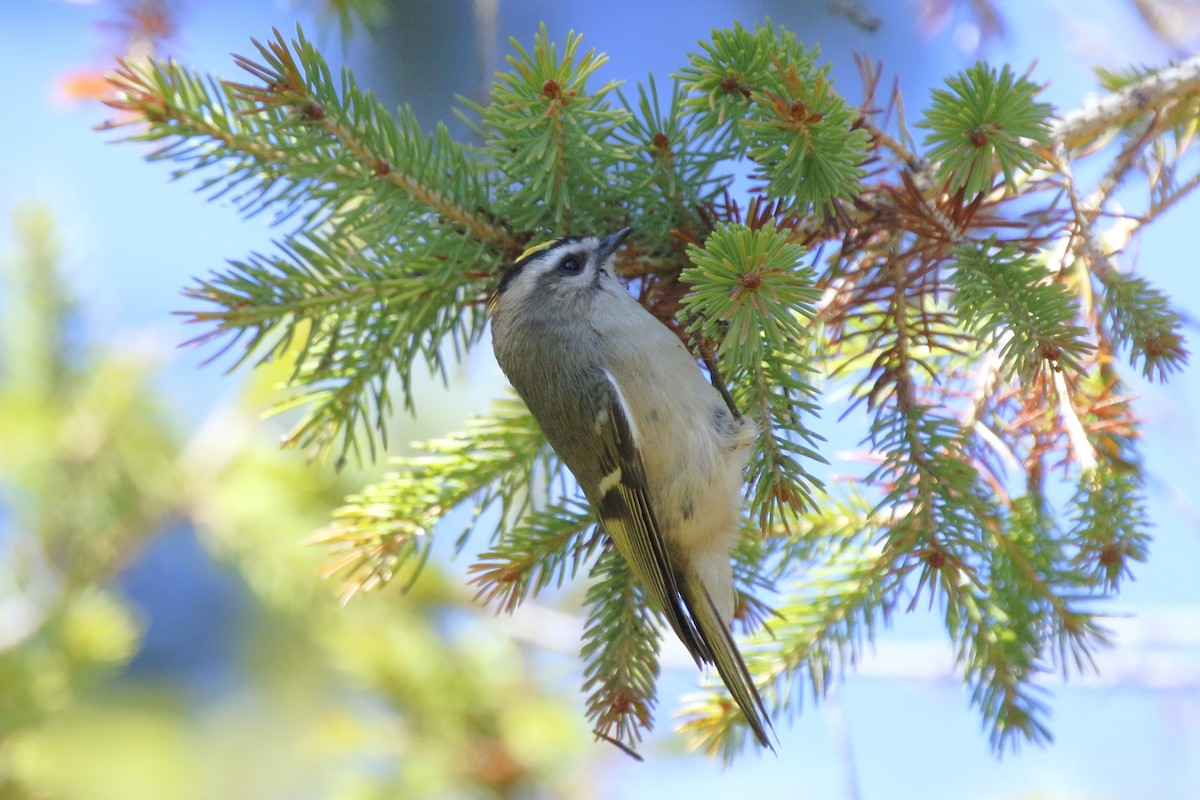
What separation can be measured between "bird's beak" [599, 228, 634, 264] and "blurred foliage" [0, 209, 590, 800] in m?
0.93

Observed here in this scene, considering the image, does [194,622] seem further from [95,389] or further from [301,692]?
[95,389]

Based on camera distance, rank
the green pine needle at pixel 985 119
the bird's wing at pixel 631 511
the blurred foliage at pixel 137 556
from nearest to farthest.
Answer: the green pine needle at pixel 985 119 < the bird's wing at pixel 631 511 < the blurred foliage at pixel 137 556

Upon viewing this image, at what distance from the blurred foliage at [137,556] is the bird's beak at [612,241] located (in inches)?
36.6

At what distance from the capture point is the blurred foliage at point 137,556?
1.98 metres

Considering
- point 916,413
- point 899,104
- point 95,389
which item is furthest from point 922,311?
point 95,389

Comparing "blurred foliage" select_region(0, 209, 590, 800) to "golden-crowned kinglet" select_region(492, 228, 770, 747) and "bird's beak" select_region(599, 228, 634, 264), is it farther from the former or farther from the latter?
"bird's beak" select_region(599, 228, 634, 264)

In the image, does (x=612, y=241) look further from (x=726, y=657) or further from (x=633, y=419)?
(x=726, y=657)

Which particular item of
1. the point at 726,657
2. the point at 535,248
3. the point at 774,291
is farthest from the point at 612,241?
the point at 726,657

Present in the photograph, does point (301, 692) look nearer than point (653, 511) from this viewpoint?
No

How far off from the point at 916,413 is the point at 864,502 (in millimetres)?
271

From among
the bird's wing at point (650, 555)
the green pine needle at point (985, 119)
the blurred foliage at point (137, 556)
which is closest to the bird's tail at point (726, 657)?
the bird's wing at point (650, 555)

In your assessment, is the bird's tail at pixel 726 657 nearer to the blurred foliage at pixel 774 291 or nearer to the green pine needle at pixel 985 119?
the blurred foliage at pixel 774 291

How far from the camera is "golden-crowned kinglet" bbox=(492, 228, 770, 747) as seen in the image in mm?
1502

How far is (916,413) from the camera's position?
1.20 metres
